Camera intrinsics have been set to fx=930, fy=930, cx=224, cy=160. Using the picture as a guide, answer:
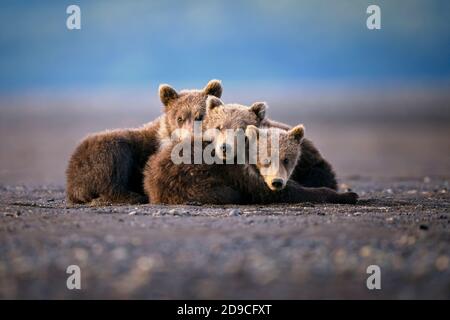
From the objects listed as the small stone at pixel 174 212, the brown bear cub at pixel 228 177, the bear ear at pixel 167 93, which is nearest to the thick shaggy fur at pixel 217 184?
the brown bear cub at pixel 228 177

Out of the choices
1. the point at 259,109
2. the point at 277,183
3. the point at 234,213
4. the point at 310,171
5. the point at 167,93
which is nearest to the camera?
the point at 234,213

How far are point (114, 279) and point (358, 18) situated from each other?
145890mm

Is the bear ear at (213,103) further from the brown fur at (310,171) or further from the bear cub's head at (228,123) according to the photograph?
the brown fur at (310,171)

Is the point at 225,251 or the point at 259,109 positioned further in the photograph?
the point at 259,109

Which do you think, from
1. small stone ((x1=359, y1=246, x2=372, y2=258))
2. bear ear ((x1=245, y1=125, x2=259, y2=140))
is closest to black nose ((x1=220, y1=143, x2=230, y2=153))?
bear ear ((x1=245, y1=125, x2=259, y2=140))

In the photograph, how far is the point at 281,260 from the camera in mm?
7371

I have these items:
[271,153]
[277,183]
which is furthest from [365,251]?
[271,153]

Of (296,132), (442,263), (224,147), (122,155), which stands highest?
(296,132)

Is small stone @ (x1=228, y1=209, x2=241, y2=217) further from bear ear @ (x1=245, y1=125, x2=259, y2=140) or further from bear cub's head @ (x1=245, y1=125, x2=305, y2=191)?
bear ear @ (x1=245, y1=125, x2=259, y2=140)

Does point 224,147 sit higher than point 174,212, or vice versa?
point 224,147

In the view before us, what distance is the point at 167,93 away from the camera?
11.6 metres

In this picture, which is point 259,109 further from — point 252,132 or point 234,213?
point 234,213

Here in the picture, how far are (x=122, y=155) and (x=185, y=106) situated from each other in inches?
42.6
